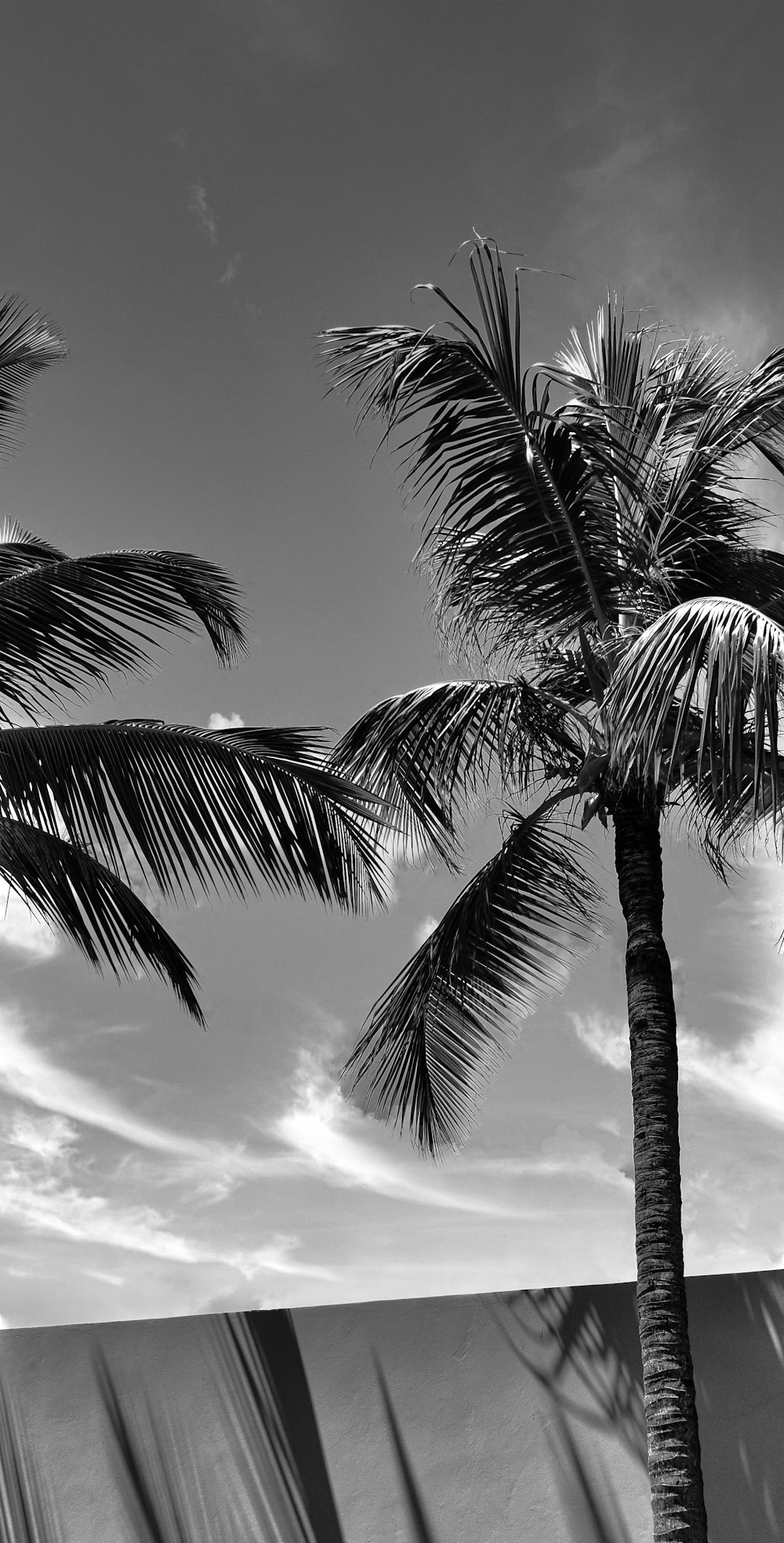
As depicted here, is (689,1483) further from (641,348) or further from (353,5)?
(353,5)

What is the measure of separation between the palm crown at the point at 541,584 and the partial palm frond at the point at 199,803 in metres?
0.93

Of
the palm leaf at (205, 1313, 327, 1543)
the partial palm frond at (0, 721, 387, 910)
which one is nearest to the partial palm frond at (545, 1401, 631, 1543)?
the palm leaf at (205, 1313, 327, 1543)

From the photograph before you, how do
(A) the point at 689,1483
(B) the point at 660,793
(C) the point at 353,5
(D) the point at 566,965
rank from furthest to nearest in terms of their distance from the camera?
(C) the point at 353,5 < (D) the point at 566,965 < (B) the point at 660,793 < (A) the point at 689,1483

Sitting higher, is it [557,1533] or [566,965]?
[566,965]

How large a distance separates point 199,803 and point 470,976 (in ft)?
8.11

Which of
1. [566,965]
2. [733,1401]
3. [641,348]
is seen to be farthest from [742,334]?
[733,1401]

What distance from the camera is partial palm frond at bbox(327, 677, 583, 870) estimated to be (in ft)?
20.5

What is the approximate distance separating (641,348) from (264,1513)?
20.3 feet

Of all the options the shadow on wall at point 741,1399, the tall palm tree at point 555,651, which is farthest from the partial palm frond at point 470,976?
the shadow on wall at point 741,1399

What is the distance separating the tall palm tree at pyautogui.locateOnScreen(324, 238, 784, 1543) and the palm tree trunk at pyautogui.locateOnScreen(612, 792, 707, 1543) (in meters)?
0.01

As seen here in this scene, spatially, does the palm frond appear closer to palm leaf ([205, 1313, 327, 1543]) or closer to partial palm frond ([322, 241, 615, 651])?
partial palm frond ([322, 241, 615, 651])

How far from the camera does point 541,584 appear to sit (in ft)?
20.7

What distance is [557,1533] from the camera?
5.51 m

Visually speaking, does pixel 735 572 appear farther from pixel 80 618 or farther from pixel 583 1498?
pixel 583 1498
